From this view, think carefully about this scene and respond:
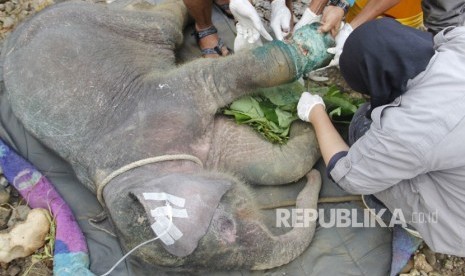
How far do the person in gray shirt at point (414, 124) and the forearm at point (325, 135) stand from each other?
5.8 inches

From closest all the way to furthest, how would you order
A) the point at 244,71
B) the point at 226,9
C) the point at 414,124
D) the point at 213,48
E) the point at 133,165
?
1. the point at 414,124
2. the point at 133,165
3. the point at 244,71
4. the point at 213,48
5. the point at 226,9

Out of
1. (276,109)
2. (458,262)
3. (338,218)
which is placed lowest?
(458,262)

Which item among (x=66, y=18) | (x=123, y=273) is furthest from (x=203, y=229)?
(x=66, y=18)

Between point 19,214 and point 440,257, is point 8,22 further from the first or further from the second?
point 440,257

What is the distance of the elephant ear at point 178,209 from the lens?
6.66ft

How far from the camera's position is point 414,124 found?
1.89 meters

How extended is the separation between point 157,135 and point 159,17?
97cm

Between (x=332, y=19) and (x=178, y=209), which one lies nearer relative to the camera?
(x=178, y=209)

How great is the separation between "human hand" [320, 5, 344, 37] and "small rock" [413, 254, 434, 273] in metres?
1.28

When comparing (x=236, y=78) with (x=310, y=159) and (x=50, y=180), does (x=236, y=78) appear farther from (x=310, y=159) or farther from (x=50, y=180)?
(x=50, y=180)

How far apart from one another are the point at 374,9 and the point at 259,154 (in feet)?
3.53

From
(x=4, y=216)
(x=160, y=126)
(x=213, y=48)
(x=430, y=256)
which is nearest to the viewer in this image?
(x=160, y=126)

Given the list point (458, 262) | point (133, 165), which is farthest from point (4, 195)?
point (458, 262)

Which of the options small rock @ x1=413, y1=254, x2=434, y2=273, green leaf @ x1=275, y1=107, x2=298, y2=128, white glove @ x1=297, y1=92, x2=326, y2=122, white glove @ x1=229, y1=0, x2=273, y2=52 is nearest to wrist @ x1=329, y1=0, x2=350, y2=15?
white glove @ x1=229, y1=0, x2=273, y2=52
